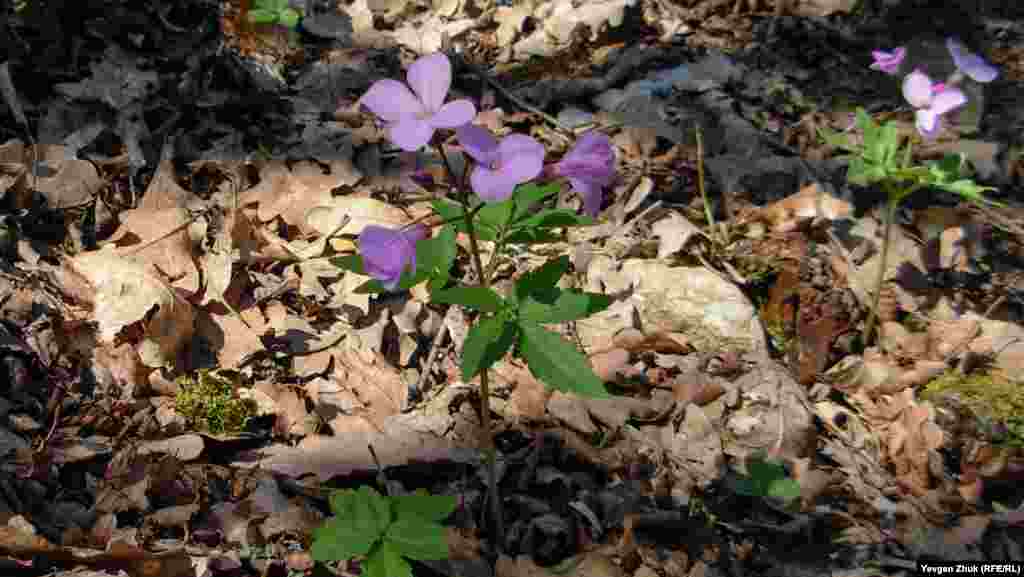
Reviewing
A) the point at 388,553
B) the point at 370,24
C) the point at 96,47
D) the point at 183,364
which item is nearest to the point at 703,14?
the point at 370,24

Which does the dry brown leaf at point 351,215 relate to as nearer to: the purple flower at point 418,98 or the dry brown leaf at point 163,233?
the dry brown leaf at point 163,233

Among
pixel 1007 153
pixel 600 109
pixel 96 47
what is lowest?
pixel 1007 153

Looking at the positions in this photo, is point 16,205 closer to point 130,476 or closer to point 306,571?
point 130,476

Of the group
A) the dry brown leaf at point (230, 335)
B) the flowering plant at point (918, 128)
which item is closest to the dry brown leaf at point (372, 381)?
the dry brown leaf at point (230, 335)

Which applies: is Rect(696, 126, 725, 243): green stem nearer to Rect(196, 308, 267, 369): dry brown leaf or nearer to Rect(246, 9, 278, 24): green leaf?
Rect(196, 308, 267, 369): dry brown leaf

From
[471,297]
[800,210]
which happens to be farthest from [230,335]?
[800,210]

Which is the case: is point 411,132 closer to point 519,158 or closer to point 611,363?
point 519,158
